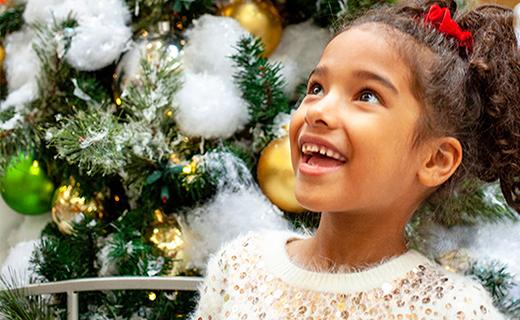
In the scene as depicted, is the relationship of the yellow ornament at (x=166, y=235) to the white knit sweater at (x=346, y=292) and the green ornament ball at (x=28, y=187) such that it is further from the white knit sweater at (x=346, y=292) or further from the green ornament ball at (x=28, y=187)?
the green ornament ball at (x=28, y=187)

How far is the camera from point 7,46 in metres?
1.22

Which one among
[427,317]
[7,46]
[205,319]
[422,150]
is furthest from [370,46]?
[7,46]

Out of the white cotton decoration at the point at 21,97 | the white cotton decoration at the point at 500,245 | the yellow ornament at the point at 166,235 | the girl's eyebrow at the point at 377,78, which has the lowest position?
the yellow ornament at the point at 166,235

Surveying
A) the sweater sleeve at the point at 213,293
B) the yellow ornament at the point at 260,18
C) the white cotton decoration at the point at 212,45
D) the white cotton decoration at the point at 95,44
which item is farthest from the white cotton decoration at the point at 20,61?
the sweater sleeve at the point at 213,293

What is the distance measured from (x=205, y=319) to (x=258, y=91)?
447 mm

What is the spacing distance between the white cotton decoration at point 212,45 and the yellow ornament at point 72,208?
0.40 m

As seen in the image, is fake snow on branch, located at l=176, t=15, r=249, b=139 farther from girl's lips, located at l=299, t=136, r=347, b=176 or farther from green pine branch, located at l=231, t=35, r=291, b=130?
girl's lips, located at l=299, t=136, r=347, b=176

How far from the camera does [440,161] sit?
27.2 inches

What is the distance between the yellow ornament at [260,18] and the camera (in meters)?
1.10

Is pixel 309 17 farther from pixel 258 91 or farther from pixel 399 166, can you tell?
pixel 399 166

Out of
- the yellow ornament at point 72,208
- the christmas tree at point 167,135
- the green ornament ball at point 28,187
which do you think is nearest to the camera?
the christmas tree at point 167,135

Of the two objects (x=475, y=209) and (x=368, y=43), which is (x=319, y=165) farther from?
(x=475, y=209)

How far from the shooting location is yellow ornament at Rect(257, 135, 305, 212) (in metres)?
0.99

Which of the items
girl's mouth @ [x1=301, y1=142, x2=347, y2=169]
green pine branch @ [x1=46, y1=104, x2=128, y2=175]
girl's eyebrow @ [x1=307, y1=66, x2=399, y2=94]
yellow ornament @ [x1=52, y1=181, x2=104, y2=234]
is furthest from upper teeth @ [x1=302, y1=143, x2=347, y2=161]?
yellow ornament @ [x1=52, y1=181, x2=104, y2=234]
